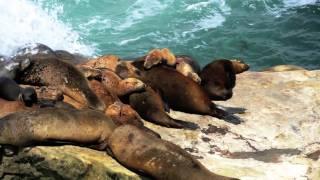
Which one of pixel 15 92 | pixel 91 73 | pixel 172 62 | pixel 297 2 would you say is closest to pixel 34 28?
pixel 297 2

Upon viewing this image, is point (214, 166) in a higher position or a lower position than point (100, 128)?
lower

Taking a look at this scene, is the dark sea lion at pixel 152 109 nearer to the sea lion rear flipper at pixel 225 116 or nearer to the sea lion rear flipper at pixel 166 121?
the sea lion rear flipper at pixel 166 121

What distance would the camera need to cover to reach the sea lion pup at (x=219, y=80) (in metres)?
6.90

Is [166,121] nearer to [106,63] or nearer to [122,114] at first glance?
[122,114]

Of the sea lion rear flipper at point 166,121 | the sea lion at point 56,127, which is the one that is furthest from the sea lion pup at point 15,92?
the sea lion rear flipper at point 166,121

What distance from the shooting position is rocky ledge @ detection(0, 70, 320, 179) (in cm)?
470

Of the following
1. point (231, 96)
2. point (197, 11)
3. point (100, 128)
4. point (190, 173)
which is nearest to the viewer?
point (190, 173)

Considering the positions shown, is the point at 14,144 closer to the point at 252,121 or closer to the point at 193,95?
the point at 193,95

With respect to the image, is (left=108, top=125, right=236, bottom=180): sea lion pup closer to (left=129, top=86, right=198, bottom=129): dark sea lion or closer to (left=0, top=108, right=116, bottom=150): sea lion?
(left=0, top=108, right=116, bottom=150): sea lion

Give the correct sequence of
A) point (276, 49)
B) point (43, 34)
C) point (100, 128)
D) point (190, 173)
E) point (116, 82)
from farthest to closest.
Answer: point (43, 34) < point (276, 49) < point (116, 82) < point (100, 128) < point (190, 173)

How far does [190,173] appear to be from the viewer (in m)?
4.53

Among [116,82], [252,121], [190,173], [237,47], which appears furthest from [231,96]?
[237,47]

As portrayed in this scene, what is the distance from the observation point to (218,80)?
6918mm

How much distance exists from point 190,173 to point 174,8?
1284 cm
